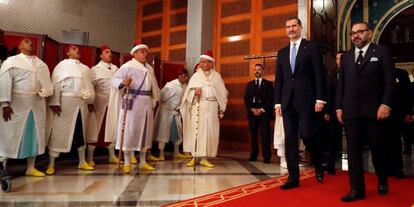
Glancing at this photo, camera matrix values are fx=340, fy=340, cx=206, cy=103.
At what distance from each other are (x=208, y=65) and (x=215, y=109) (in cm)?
71

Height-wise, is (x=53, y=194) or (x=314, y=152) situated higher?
(x=314, y=152)

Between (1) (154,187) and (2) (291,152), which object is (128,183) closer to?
(1) (154,187)

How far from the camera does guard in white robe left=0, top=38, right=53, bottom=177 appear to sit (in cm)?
391

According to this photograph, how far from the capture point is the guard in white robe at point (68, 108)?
4457mm

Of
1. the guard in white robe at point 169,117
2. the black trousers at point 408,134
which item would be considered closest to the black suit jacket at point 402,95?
the black trousers at point 408,134

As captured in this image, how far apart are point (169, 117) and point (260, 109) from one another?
1609 millimetres

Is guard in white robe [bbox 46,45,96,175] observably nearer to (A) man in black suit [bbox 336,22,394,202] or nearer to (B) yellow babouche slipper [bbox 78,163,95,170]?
(B) yellow babouche slipper [bbox 78,163,95,170]

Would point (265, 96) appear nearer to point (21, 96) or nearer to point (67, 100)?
point (67, 100)

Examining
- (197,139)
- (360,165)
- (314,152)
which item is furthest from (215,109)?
(360,165)

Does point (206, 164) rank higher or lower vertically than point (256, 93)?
lower

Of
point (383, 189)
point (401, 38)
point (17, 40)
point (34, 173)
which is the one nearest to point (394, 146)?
point (383, 189)

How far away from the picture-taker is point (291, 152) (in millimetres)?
3420

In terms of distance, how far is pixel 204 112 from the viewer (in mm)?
5172

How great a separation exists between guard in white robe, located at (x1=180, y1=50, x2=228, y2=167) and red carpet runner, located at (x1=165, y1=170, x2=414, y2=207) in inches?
53.7
